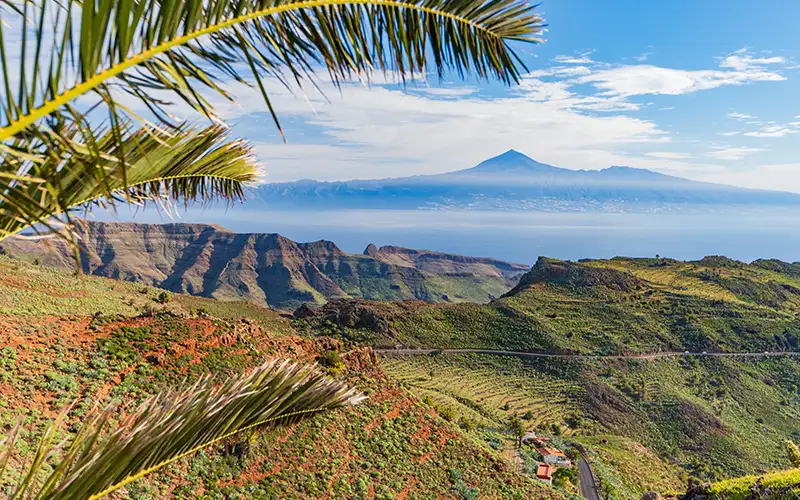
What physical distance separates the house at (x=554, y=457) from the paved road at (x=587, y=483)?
938 mm

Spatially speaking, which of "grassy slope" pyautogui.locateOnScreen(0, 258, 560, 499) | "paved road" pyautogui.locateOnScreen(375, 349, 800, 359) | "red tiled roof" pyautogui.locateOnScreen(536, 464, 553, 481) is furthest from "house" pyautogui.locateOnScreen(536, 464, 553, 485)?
"paved road" pyautogui.locateOnScreen(375, 349, 800, 359)

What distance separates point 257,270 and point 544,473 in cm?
11242

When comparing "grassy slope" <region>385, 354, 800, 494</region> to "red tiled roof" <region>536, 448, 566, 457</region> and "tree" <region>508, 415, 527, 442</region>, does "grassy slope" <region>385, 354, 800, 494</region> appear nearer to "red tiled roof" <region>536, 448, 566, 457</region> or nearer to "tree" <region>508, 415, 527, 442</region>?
"tree" <region>508, 415, 527, 442</region>

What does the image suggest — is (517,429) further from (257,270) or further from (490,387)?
(257,270)

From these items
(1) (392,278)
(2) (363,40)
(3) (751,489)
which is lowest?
(1) (392,278)

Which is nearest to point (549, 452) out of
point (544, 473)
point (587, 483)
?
point (587, 483)

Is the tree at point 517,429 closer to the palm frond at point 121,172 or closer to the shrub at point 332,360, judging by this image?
the shrub at point 332,360

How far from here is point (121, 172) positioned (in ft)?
7.28

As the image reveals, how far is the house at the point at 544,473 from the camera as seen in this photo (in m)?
24.0

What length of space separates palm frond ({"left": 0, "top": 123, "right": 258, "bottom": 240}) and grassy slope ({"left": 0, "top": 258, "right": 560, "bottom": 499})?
25.2 feet

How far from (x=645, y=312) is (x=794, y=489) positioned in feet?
161

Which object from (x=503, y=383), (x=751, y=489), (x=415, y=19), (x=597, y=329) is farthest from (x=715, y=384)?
(x=415, y=19)

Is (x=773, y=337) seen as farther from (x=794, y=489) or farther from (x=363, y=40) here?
(x=363, y=40)

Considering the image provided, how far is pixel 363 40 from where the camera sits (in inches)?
101
